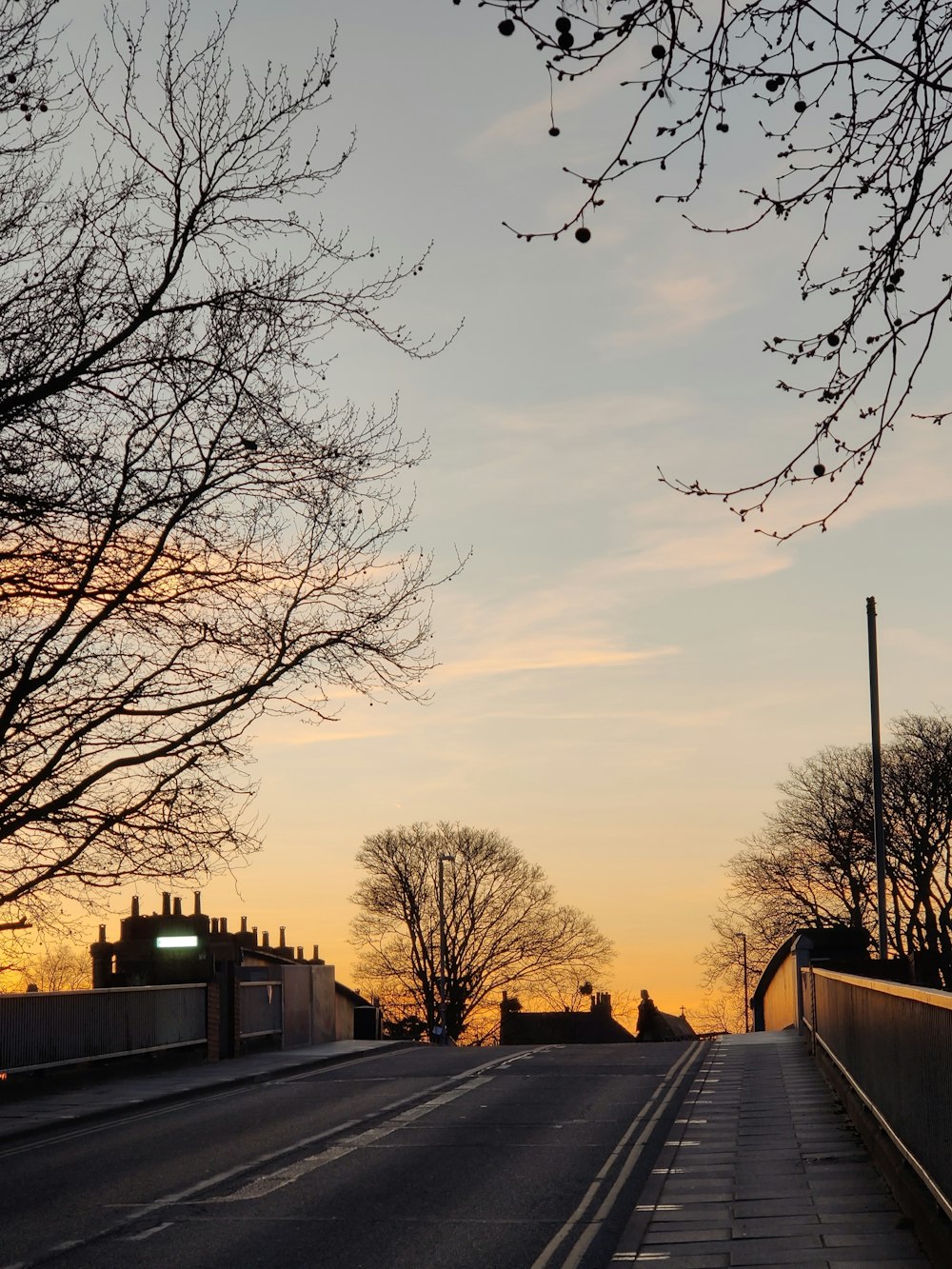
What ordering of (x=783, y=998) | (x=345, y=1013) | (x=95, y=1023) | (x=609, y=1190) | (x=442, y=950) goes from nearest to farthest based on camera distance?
1. (x=609, y=1190)
2. (x=95, y=1023)
3. (x=783, y=998)
4. (x=345, y=1013)
5. (x=442, y=950)

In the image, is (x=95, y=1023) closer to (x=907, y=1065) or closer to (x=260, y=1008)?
(x=260, y=1008)

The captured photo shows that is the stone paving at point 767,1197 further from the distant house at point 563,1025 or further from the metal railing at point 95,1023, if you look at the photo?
the distant house at point 563,1025

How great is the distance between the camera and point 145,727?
705 inches

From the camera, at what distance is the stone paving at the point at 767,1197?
8.89 meters

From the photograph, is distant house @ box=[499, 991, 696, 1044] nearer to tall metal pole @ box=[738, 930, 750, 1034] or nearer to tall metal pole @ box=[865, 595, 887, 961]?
tall metal pole @ box=[738, 930, 750, 1034]

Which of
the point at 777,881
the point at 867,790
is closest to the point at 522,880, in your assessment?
the point at 777,881

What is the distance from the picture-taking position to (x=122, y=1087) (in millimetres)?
22422

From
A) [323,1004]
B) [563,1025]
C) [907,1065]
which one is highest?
[323,1004]

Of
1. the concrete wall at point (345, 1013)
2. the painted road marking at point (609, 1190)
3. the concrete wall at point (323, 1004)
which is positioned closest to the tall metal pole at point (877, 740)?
the concrete wall at point (323, 1004)

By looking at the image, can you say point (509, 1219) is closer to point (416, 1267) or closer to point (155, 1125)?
point (416, 1267)

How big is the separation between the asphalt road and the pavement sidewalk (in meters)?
0.58

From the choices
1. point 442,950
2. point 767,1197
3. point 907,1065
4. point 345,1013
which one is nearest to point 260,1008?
point 767,1197

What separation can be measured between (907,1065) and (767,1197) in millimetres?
2299

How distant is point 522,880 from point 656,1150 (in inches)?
2634
